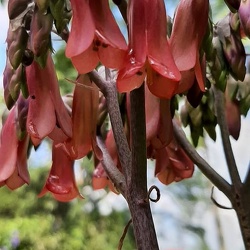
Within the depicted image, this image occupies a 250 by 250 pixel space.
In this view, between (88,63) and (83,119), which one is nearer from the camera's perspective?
(88,63)

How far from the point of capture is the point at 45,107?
0.55 m

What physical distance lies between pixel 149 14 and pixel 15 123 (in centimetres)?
19

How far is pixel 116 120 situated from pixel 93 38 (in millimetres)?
111

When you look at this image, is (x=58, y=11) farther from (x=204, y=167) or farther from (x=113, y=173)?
(x=204, y=167)

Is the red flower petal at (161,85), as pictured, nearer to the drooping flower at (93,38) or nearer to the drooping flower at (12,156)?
the drooping flower at (93,38)

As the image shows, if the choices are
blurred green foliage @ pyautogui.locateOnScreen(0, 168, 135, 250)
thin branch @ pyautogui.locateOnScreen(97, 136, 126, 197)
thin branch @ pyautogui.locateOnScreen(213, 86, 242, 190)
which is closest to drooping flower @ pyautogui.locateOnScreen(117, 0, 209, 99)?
thin branch @ pyautogui.locateOnScreen(97, 136, 126, 197)

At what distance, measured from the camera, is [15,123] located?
60 cm

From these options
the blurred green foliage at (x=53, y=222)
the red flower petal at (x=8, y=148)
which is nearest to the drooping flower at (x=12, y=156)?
the red flower petal at (x=8, y=148)

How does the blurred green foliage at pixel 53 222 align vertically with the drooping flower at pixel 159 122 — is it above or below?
below

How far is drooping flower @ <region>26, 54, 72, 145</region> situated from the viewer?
1.75 feet

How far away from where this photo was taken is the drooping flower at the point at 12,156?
60 cm

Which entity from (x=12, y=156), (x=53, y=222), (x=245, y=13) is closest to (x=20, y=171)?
(x=12, y=156)

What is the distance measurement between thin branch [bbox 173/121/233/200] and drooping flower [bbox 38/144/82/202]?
Answer: 0.11 metres

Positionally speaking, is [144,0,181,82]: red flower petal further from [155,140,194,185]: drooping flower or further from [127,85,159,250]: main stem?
[155,140,194,185]: drooping flower
